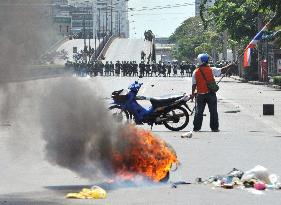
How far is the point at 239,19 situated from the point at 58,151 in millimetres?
53086

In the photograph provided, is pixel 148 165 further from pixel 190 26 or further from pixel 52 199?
pixel 190 26

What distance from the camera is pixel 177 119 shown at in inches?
760

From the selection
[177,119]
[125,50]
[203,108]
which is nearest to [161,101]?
→ [177,119]

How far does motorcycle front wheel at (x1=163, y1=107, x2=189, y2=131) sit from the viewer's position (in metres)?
19.2

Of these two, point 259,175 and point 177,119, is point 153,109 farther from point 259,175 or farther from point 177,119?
point 259,175

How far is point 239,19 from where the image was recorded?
62.4 meters

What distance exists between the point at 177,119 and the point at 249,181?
9.18 m

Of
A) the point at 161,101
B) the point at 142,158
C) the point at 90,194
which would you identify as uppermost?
the point at 161,101

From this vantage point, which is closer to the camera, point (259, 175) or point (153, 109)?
point (259, 175)

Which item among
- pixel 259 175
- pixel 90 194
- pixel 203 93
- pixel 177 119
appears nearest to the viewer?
pixel 90 194

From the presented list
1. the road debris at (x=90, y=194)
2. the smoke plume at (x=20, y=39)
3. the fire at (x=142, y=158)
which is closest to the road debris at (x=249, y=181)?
the fire at (x=142, y=158)

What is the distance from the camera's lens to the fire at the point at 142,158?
33.3 feet

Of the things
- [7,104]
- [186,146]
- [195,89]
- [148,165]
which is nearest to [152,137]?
[148,165]

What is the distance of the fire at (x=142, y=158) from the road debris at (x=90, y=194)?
2.37 ft
